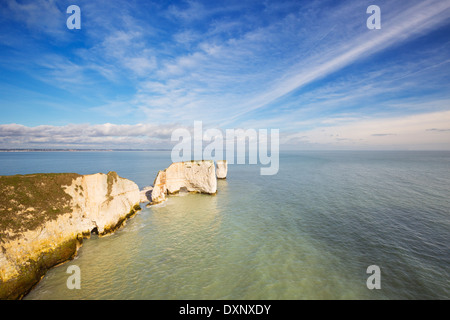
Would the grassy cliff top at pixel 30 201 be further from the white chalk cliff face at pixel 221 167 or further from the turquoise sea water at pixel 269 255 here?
the white chalk cliff face at pixel 221 167

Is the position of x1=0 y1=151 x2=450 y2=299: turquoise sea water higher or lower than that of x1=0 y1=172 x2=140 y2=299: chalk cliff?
lower

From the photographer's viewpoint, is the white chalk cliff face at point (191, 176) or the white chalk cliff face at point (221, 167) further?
the white chalk cliff face at point (221, 167)

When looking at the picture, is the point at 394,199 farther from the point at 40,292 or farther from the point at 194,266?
the point at 40,292

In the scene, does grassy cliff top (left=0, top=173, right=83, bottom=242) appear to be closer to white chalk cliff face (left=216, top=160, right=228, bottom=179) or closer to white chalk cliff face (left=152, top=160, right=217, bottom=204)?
white chalk cliff face (left=152, top=160, right=217, bottom=204)

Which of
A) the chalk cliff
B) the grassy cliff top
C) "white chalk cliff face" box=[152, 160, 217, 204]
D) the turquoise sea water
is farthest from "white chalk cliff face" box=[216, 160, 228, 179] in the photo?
the grassy cliff top

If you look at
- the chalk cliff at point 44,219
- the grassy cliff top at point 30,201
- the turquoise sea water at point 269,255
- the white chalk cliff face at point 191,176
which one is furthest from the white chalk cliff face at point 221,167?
the grassy cliff top at point 30,201

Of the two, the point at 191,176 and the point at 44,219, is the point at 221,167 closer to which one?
the point at 191,176

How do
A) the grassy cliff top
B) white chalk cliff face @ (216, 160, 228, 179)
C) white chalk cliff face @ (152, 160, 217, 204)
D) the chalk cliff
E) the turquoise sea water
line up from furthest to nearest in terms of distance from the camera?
white chalk cliff face @ (216, 160, 228, 179)
white chalk cliff face @ (152, 160, 217, 204)
the grassy cliff top
the turquoise sea water
the chalk cliff
